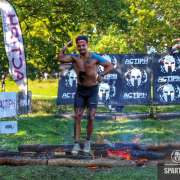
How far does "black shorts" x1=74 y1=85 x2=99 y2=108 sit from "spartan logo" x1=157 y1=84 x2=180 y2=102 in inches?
294

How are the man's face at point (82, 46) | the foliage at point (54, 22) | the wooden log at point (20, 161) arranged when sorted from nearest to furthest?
the wooden log at point (20, 161) → the man's face at point (82, 46) → the foliage at point (54, 22)

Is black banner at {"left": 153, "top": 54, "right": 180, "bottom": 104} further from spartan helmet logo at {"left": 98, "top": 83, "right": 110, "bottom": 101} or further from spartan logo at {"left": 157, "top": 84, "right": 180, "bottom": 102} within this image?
spartan helmet logo at {"left": 98, "top": 83, "right": 110, "bottom": 101}

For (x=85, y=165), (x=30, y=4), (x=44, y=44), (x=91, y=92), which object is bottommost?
(x=85, y=165)

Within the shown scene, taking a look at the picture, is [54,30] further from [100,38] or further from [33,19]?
[100,38]

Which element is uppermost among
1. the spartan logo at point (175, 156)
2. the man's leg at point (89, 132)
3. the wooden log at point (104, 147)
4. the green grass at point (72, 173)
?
the man's leg at point (89, 132)

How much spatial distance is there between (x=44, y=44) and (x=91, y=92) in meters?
7.79

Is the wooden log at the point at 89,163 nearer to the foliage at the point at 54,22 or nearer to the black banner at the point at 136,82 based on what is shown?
the foliage at the point at 54,22

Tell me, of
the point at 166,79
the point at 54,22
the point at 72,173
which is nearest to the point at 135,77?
the point at 166,79

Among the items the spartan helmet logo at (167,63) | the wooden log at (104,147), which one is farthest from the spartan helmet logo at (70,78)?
the wooden log at (104,147)

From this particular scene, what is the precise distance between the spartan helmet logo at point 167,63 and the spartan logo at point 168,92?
0.47m

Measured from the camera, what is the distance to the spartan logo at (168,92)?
54.1 feet

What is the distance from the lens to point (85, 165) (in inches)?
324

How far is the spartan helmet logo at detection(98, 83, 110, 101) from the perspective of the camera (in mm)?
16453

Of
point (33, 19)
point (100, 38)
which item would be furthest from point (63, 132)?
point (100, 38)
